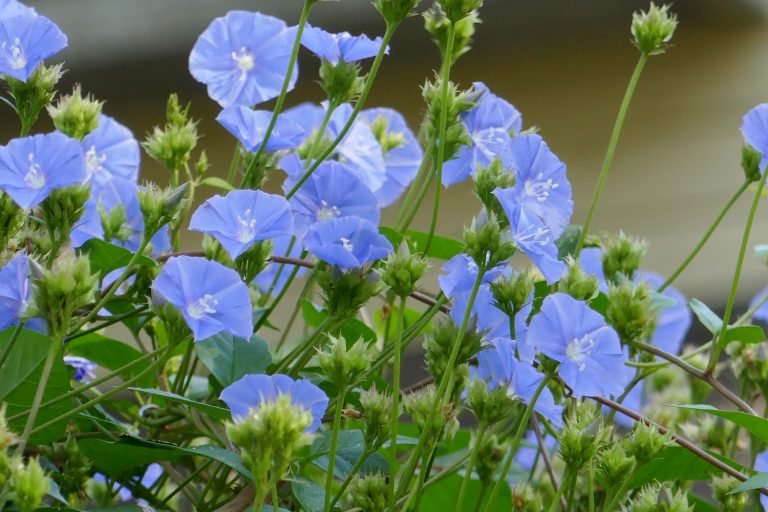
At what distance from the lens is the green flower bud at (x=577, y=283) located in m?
0.60

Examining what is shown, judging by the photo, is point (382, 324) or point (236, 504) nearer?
point (236, 504)

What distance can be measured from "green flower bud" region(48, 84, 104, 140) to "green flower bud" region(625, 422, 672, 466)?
0.31 meters

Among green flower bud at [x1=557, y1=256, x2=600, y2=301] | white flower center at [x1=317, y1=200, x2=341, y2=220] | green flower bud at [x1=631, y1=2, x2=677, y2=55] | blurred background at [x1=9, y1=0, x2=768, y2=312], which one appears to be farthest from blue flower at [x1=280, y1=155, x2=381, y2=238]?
blurred background at [x1=9, y1=0, x2=768, y2=312]

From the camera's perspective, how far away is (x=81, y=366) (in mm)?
729

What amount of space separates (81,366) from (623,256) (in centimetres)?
32

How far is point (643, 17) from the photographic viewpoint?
75 centimetres

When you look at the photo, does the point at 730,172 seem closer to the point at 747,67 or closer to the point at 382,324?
the point at 747,67

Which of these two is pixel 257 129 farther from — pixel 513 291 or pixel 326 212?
pixel 513 291

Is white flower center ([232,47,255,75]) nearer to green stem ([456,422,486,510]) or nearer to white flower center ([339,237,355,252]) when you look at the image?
white flower center ([339,237,355,252])

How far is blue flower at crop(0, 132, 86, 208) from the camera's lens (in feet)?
1.76

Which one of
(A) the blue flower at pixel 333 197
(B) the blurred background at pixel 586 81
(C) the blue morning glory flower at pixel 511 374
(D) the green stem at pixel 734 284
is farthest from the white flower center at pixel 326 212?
(B) the blurred background at pixel 586 81

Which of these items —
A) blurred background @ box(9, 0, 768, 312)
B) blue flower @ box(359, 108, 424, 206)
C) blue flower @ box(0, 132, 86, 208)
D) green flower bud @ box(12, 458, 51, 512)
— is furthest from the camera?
blurred background @ box(9, 0, 768, 312)

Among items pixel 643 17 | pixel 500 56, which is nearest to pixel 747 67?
pixel 500 56

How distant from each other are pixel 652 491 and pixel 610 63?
2352 mm
